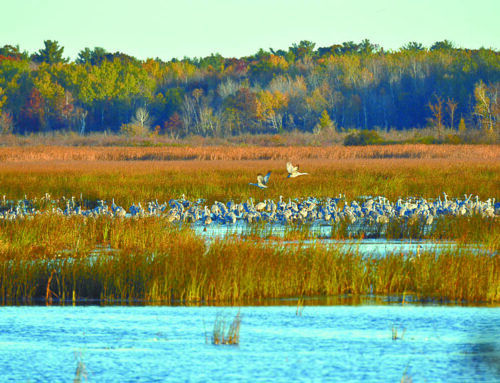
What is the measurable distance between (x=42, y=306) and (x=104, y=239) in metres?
5.47

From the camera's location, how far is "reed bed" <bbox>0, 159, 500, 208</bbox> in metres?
25.2

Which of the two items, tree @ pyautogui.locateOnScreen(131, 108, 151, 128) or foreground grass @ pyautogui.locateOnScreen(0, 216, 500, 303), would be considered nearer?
foreground grass @ pyautogui.locateOnScreen(0, 216, 500, 303)

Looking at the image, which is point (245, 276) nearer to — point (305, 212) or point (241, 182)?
point (305, 212)

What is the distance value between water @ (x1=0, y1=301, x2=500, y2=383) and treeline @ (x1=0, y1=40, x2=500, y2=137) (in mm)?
65099

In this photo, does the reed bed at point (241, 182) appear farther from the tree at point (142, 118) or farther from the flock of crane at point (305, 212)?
Answer: the tree at point (142, 118)

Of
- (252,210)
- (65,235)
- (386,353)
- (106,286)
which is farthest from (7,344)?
(252,210)

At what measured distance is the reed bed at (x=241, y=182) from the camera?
25.2 metres

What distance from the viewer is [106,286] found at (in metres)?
11.2

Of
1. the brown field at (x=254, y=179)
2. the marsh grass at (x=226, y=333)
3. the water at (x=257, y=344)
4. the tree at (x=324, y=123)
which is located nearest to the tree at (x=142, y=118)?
the tree at (x=324, y=123)

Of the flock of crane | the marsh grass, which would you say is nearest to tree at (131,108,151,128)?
the flock of crane

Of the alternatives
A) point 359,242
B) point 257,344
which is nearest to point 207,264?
point 257,344

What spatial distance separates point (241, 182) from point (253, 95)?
5547 centimetres

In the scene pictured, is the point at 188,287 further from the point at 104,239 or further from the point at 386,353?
the point at 104,239

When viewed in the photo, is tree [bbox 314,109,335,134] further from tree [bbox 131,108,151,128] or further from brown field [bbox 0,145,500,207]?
brown field [bbox 0,145,500,207]
